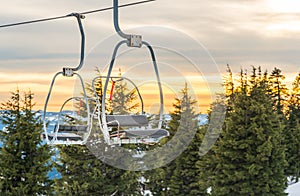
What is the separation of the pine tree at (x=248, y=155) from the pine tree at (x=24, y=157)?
7.10m

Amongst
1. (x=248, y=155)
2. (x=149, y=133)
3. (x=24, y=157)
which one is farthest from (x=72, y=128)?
(x=248, y=155)

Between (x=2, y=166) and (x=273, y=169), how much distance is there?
10842mm

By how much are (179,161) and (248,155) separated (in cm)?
348

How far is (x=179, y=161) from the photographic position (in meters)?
27.4

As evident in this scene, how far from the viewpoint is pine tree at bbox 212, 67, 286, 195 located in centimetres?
2527

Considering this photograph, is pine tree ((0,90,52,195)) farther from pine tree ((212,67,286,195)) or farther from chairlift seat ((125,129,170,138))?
chairlift seat ((125,129,170,138))

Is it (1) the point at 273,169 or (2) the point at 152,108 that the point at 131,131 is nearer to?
(2) the point at 152,108

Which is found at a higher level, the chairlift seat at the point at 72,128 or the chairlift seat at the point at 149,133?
the chairlift seat at the point at 72,128

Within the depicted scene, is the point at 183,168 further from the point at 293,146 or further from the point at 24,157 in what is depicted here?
the point at 293,146

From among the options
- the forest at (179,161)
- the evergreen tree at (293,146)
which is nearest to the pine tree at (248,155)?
the forest at (179,161)

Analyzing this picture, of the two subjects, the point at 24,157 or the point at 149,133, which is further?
the point at 24,157

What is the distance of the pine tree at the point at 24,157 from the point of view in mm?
22578

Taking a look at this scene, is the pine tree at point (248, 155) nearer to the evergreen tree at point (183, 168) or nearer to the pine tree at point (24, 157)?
the evergreen tree at point (183, 168)

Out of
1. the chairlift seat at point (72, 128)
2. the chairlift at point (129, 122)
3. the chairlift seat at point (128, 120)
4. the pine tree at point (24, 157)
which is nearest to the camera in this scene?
the chairlift at point (129, 122)
